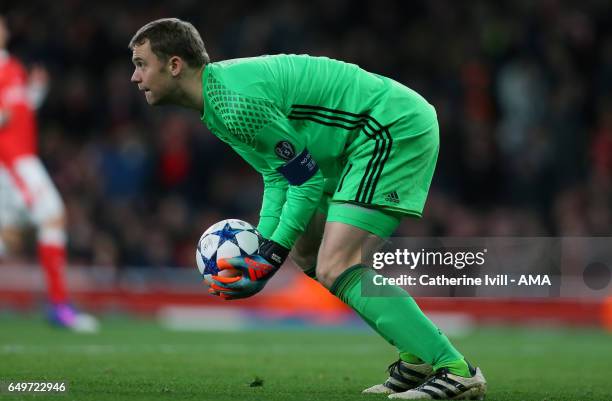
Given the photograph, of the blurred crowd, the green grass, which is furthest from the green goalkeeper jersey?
the blurred crowd

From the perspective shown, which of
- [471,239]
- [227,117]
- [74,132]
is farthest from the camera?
[74,132]

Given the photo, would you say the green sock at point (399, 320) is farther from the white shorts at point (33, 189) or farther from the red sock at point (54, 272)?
the white shorts at point (33, 189)

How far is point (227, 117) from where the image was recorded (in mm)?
5430

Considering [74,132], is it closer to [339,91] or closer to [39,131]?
[39,131]

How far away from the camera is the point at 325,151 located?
582cm

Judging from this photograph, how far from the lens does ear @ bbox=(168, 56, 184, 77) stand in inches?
222

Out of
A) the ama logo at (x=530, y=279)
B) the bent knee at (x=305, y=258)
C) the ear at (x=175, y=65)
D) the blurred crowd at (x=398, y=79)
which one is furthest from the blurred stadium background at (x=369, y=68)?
the ear at (x=175, y=65)

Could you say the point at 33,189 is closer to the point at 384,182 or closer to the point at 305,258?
the point at 305,258

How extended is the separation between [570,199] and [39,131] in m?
6.67

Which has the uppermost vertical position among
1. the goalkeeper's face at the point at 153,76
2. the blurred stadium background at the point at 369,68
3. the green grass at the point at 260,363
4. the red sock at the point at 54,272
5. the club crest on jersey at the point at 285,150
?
the blurred stadium background at the point at 369,68

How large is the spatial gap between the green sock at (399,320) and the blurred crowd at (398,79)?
7.50 metres

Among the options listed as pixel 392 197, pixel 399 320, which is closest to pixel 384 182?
pixel 392 197

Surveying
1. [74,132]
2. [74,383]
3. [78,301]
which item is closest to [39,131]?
[74,132]

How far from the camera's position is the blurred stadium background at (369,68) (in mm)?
13570
